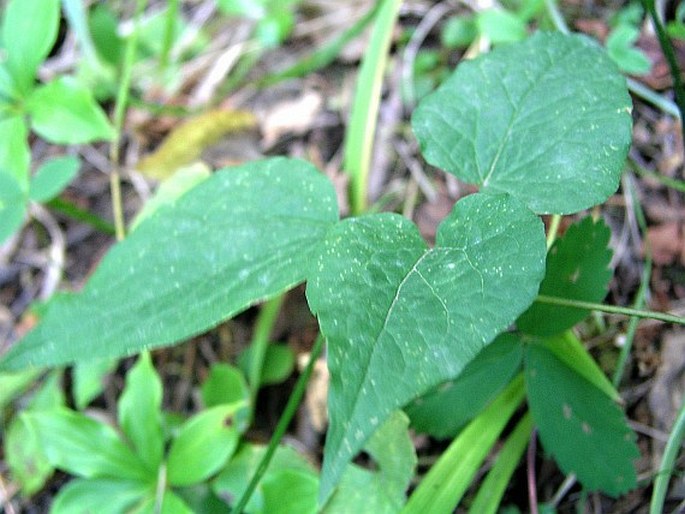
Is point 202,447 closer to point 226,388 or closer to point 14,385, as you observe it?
point 226,388

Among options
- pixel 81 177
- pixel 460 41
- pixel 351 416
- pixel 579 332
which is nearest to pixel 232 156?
pixel 81 177

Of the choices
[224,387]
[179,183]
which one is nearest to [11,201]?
[179,183]

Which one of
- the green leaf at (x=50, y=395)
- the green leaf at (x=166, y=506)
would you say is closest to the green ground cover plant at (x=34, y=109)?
the green leaf at (x=50, y=395)

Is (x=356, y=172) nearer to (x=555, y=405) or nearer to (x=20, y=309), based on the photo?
(x=555, y=405)

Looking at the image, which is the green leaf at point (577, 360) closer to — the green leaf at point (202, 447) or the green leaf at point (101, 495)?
the green leaf at point (202, 447)

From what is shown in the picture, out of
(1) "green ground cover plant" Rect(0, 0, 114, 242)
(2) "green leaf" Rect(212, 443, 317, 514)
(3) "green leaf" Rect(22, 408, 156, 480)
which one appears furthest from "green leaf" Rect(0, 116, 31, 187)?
(2) "green leaf" Rect(212, 443, 317, 514)

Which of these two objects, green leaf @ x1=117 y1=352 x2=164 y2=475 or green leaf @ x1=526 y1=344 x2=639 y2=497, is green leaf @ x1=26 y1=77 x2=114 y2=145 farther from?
green leaf @ x1=526 y1=344 x2=639 y2=497
